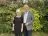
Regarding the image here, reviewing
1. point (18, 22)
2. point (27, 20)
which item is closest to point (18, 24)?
point (18, 22)

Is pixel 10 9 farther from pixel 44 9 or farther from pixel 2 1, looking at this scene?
pixel 44 9

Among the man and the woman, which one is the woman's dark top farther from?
the man

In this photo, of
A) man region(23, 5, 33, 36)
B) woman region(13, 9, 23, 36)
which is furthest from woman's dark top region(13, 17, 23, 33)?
man region(23, 5, 33, 36)

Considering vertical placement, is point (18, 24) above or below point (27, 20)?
below

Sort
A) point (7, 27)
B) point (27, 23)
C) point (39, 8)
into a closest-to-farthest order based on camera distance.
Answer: point (27, 23)
point (7, 27)
point (39, 8)

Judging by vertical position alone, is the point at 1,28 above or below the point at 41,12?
below

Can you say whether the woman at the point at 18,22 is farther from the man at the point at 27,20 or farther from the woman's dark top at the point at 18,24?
the man at the point at 27,20

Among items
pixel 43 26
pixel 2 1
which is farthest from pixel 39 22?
pixel 2 1

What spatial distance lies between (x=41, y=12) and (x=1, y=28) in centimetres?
223

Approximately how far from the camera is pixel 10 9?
442 inches

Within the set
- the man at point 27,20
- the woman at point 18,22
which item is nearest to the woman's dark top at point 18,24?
the woman at point 18,22

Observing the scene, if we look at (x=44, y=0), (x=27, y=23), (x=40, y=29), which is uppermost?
(x=44, y=0)

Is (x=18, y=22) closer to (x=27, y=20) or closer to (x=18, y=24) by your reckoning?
(x=18, y=24)

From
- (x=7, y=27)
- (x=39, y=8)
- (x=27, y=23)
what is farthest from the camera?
(x=39, y=8)
